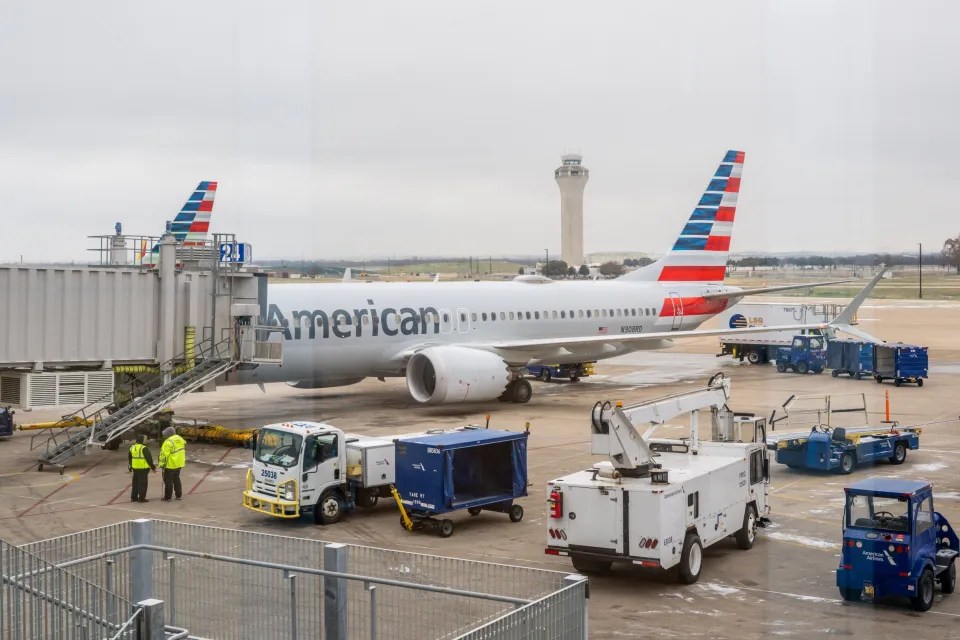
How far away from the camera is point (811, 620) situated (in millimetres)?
12453

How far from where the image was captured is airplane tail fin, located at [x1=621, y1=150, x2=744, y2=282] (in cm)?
4238

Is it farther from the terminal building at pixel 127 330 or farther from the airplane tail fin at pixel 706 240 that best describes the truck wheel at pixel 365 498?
the airplane tail fin at pixel 706 240

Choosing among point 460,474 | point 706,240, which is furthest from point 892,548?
point 706,240

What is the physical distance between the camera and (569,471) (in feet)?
72.0

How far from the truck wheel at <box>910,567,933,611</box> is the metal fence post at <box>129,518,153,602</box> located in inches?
359

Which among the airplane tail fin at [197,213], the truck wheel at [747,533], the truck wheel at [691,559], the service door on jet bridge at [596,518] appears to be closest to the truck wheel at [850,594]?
the truck wheel at [691,559]

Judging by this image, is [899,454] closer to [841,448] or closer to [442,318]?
[841,448]

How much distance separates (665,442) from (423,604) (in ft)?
20.0

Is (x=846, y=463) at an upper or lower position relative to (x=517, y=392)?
lower

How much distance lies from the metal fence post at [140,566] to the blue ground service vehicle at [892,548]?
27.8 feet

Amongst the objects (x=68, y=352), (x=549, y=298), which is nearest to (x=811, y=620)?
(x=68, y=352)

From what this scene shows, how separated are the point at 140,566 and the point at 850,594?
8749mm

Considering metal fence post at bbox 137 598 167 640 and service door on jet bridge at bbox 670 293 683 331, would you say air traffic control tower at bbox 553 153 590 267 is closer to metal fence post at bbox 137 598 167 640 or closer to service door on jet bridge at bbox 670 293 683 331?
service door on jet bridge at bbox 670 293 683 331

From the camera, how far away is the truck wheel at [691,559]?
13945 mm
